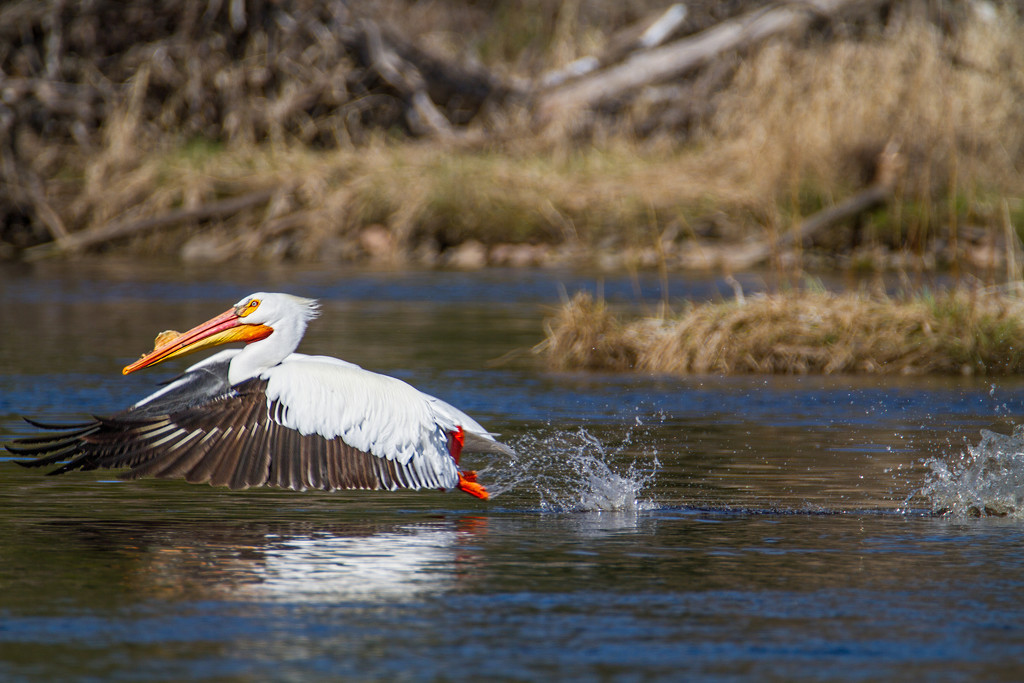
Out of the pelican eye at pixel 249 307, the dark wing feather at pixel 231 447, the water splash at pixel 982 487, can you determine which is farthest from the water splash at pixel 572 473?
the pelican eye at pixel 249 307

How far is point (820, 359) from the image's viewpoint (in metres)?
12.5

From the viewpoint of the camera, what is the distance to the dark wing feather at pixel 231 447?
6.83 meters

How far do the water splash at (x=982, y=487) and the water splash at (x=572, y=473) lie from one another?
129 centimetres

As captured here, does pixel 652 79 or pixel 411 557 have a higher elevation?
pixel 652 79

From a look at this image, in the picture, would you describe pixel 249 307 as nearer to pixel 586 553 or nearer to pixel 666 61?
pixel 586 553

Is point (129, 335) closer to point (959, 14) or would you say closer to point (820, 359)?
point (820, 359)

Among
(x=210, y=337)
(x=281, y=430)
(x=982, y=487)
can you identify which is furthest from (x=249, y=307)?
(x=982, y=487)

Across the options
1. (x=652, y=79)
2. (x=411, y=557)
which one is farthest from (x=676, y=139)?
(x=411, y=557)

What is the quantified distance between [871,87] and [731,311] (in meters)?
11.2

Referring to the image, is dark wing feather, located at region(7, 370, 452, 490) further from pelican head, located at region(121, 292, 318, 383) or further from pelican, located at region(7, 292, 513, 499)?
pelican head, located at region(121, 292, 318, 383)

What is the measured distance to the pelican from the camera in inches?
269

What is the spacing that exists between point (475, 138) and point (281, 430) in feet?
69.1

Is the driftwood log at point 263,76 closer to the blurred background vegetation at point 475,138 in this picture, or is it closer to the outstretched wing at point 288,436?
the blurred background vegetation at point 475,138

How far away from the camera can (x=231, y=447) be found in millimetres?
6871
